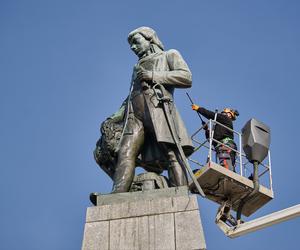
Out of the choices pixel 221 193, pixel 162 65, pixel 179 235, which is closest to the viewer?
pixel 179 235

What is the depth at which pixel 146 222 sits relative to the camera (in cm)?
1281

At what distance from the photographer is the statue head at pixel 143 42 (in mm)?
15586

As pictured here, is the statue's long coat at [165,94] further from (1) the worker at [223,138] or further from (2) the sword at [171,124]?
(1) the worker at [223,138]

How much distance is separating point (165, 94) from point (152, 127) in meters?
0.66

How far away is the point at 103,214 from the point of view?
1312 cm

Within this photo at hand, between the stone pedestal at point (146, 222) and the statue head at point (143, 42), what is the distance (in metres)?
3.29

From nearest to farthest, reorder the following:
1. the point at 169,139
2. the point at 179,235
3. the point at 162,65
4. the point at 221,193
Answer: the point at 179,235, the point at 169,139, the point at 162,65, the point at 221,193

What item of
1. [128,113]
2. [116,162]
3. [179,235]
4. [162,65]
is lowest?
[179,235]

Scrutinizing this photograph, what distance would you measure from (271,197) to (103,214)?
5.34 meters

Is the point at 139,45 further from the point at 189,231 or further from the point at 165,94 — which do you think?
the point at 189,231

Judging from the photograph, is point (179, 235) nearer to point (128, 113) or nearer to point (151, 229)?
point (151, 229)

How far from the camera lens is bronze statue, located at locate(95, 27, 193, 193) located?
14023 mm

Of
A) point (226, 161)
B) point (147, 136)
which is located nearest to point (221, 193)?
point (226, 161)

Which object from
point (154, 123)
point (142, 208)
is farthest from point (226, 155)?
point (142, 208)
